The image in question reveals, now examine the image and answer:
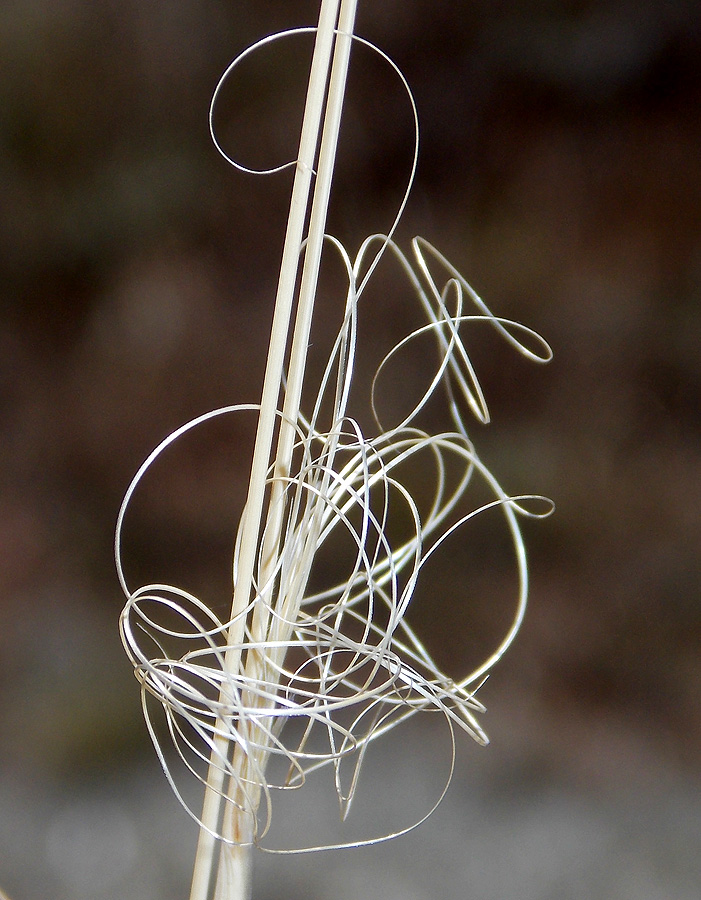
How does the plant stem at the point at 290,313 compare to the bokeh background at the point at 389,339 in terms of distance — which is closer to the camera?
the plant stem at the point at 290,313

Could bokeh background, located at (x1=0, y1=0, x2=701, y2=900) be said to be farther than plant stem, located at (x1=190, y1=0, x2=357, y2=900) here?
Yes

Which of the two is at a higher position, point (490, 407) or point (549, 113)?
point (549, 113)

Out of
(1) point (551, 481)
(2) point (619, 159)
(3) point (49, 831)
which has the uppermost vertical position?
(2) point (619, 159)

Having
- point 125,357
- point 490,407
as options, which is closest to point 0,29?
point 125,357

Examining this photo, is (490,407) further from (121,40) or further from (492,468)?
(121,40)

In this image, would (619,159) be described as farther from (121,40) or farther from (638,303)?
(121,40)

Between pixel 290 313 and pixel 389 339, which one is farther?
pixel 389 339
